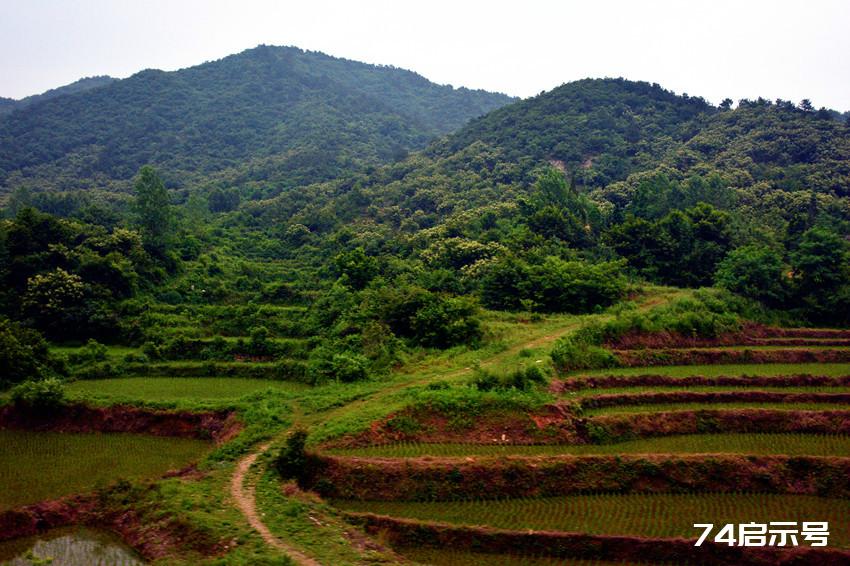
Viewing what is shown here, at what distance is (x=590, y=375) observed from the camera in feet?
74.1

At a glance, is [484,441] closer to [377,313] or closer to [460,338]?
[460,338]

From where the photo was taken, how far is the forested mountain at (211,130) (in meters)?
82.3

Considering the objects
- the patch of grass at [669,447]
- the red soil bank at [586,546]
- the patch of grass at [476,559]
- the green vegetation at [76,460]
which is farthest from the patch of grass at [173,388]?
the patch of grass at [476,559]

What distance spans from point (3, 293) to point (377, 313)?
1897 centimetres

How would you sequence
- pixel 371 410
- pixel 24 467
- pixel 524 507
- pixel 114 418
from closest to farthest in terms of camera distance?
1. pixel 524 507
2. pixel 24 467
3. pixel 371 410
4. pixel 114 418

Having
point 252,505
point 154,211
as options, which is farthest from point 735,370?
point 154,211

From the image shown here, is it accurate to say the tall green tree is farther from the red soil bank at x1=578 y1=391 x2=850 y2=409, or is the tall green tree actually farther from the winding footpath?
the red soil bank at x1=578 y1=391 x2=850 y2=409

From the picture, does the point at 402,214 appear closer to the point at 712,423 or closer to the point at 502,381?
the point at 502,381

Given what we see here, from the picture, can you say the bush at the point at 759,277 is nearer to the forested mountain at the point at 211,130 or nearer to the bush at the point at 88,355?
the bush at the point at 88,355

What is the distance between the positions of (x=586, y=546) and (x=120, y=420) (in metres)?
16.3

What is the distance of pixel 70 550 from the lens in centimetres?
1354

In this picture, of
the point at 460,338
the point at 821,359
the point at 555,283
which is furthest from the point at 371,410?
the point at 821,359

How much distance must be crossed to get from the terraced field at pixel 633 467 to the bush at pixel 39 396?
1088 centimetres

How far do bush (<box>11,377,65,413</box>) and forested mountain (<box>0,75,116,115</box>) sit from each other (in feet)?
418
